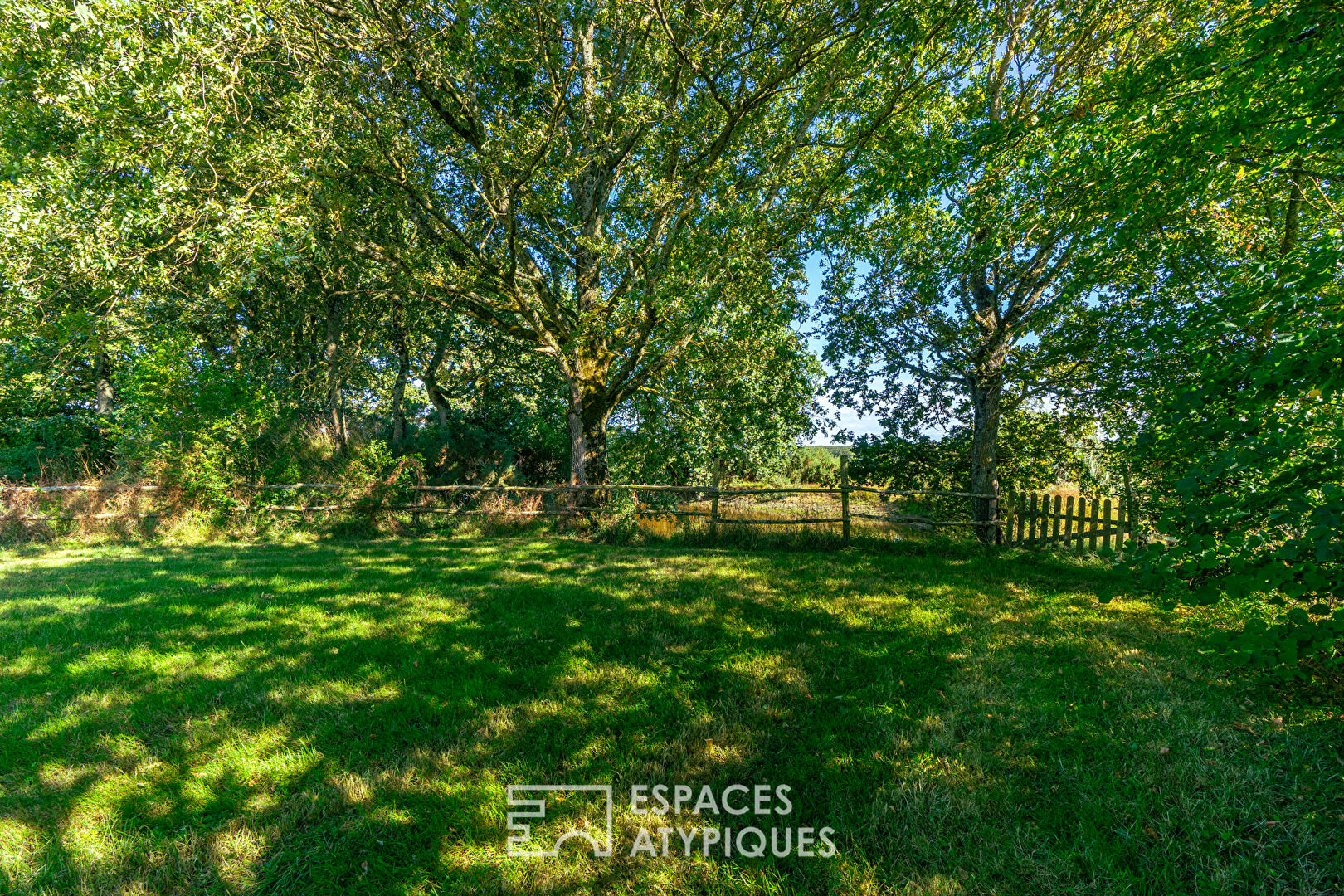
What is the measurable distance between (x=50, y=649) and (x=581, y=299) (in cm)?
981

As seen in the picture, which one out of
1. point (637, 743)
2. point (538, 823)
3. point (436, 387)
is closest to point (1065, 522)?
point (637, 743)

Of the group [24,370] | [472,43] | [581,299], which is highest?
[472,43]

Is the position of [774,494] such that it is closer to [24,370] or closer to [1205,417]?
[1205,417]

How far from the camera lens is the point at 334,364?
53.2 ft

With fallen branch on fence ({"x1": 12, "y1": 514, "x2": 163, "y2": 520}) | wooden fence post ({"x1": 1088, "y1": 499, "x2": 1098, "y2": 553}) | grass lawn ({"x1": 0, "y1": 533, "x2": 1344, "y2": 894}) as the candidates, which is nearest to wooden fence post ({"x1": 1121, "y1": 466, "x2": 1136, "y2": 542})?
wooden fence post ({"x1": 1088, "y1": 499, "x2": 1098, "y2": 553})

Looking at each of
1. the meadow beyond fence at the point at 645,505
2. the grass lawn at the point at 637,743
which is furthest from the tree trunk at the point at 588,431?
the grass lawn at the point at 637,743

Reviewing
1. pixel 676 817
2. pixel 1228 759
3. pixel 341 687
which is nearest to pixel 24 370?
pixel 341 687

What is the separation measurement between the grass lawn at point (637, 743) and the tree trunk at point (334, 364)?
11397 mm

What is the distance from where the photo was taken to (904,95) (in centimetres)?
904

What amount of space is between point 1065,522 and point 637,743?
1000 cm

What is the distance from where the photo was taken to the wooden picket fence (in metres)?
8.73

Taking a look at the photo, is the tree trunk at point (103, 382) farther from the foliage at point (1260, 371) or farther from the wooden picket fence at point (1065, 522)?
the wooden picket fence at point (1065, 522)

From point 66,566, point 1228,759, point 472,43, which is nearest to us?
point 1228,759

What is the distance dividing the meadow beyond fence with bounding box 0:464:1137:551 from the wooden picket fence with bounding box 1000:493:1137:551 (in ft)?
0.05
